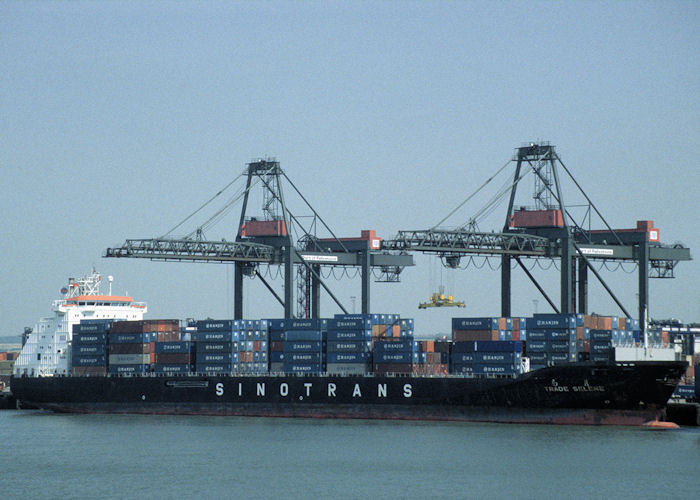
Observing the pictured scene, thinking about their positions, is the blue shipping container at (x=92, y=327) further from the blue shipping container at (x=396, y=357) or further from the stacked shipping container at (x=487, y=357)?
the stacked shipping container at (x=487, y=357)

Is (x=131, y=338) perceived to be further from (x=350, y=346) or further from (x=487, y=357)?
(x=487, y=357)

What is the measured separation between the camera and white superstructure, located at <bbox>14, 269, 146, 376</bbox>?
71625mm

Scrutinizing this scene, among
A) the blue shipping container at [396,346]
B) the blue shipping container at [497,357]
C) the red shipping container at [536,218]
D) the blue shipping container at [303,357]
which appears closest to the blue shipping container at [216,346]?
the blue shipping container at [303,357]

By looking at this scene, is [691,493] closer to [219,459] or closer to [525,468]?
[525,468]

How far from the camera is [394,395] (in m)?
59.1

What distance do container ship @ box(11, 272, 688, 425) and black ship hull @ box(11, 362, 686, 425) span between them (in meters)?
0.06

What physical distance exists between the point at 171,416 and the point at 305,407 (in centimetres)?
853

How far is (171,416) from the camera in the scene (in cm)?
6538

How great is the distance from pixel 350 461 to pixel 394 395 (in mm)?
14405

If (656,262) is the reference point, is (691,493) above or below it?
below

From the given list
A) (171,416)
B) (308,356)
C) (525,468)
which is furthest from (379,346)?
(525,468)

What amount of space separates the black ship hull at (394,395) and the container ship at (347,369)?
56mm

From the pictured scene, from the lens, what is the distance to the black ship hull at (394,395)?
175 ft

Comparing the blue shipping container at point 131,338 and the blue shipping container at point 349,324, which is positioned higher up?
the blue shipping container at point 349,324
